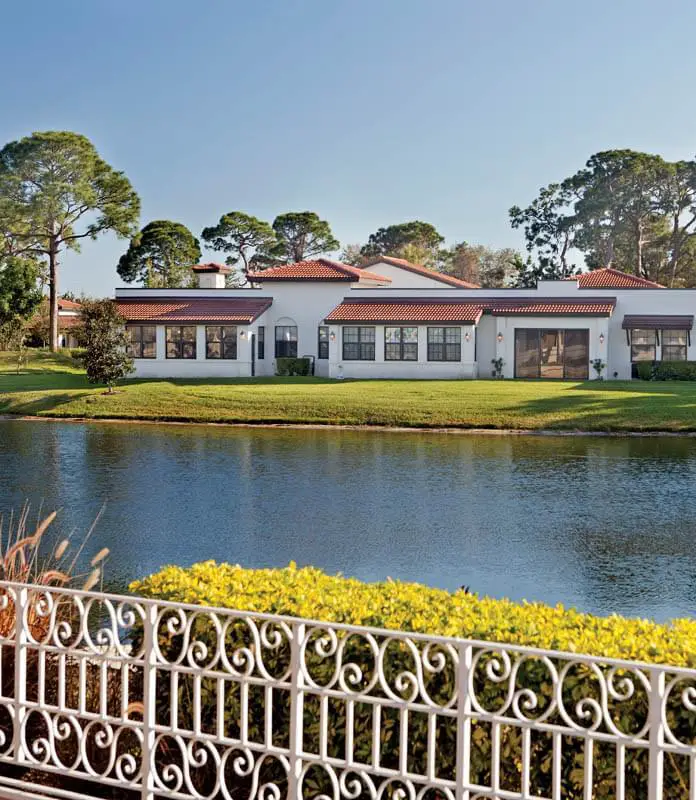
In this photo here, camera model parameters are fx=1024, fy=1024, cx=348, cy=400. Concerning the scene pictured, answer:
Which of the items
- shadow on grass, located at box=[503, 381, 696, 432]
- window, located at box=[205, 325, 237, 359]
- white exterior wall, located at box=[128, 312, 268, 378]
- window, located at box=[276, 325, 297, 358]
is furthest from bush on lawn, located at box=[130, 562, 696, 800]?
window, located at box=[276, 325, 297, 358]

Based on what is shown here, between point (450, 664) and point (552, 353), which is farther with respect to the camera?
point (552, 353)

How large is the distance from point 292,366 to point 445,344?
21.2ft

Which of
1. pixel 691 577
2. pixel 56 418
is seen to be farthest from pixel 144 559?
pixel 56 418

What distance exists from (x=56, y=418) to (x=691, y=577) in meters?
24.9

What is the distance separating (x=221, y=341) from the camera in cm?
4228

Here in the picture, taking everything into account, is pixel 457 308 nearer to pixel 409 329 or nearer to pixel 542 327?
pixel 409 329

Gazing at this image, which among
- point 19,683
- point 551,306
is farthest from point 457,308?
point 19,683

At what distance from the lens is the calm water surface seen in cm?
1177

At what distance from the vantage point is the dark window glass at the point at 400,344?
4128 cm

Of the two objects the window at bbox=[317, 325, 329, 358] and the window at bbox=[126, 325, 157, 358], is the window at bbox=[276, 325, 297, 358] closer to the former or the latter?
the window at bbox=[317, 325, 329, 358]

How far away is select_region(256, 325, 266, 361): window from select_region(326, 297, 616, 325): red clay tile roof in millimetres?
3337

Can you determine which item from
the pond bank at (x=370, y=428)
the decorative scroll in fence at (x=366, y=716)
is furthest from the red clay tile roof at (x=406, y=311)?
the decorative scroll in fence at (x=366, y=716)

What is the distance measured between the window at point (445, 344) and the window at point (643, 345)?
6995mm

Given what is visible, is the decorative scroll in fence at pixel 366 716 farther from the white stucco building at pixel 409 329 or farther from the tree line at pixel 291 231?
the tree line at pixel 291 231
